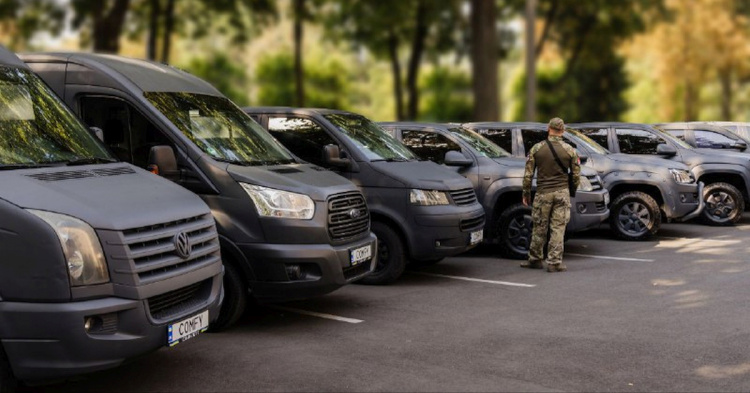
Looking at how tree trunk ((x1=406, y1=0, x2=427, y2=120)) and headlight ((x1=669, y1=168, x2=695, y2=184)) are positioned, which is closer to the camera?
headlight ((x1=669, y1=168, x2=695, y2=184))

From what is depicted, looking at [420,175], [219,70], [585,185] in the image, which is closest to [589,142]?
[585,185]

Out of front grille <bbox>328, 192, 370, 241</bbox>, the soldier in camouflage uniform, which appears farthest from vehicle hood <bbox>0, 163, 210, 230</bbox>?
the soldier in camouflage uniform

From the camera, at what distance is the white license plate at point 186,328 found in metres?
5.34

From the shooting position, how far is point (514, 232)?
11.7 m

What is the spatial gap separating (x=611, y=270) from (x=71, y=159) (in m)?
7.04

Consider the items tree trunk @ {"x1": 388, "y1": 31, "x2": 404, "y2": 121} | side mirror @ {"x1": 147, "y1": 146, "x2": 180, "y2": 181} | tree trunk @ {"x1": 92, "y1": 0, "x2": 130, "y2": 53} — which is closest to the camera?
side mirror @ {"x1": 147, "y1": 146, "x2": 180, "y2": 181}

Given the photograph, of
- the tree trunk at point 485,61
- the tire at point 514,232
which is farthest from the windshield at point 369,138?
the tree trunk at point 485,61

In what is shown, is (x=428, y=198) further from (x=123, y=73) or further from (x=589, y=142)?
(x=589, y=142)

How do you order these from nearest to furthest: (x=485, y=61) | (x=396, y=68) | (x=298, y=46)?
(x=485, y=61) → (x=298, y=46) → (x=396, y=68)

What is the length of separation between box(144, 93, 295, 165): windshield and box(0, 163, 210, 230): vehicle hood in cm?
168

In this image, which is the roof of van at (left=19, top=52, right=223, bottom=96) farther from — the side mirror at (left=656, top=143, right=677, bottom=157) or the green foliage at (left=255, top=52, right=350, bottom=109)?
the green foliage at (left=255, top=52, right=350, bottom=109)

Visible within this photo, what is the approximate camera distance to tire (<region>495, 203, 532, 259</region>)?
11.6 metres

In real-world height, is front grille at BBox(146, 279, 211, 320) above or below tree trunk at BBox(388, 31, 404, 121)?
below

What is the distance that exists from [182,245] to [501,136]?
8.41m
